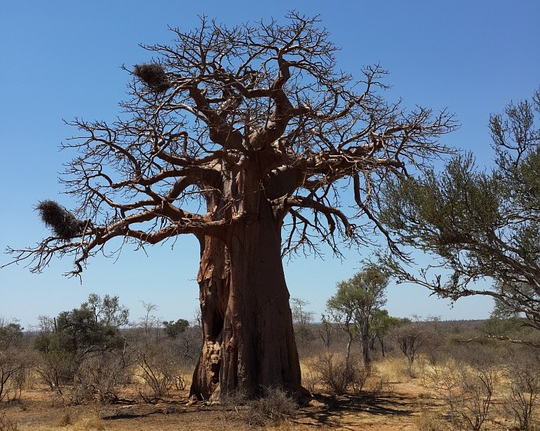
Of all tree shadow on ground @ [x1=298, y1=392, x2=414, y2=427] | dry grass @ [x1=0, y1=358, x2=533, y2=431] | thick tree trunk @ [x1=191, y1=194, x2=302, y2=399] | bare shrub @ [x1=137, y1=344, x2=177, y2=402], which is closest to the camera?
dry grass @ [x1=0, y1=358, x2=533, y2=431]

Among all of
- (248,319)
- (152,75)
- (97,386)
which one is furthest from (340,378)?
(152,75)

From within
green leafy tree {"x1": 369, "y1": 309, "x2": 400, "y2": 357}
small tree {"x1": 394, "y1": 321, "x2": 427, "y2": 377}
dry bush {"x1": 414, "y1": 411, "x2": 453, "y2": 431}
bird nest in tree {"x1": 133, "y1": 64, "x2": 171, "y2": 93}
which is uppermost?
bird nest in tree {"x1": 133, "y1": 64, "x2": 171, "y2": 93}

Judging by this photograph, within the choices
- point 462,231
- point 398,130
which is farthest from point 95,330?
point 462,231

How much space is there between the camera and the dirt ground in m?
7.34

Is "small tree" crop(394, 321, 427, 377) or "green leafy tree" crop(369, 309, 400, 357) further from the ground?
"green leafy tree" crop(369, 309, 400, 357)

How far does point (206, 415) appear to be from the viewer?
8.03 metres

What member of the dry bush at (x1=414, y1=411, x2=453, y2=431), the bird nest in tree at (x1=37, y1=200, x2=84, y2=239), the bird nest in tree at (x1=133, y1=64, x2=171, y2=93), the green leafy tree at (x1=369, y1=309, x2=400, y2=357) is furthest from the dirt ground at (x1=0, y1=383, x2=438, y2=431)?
the green leafy tree at (x1=369, y1=309, x2=400, y2=357)

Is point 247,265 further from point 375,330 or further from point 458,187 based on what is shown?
point 375,330

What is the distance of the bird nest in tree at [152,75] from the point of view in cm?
847

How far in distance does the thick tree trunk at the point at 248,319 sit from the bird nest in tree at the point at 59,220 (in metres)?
2.44

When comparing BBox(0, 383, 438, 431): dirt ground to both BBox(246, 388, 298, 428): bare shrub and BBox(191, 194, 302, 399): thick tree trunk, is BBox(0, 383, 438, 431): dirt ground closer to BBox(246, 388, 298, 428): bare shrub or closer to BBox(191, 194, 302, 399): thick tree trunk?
BBox(246, 388, 298, 428): bare shrub

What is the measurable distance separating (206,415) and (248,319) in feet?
5.44

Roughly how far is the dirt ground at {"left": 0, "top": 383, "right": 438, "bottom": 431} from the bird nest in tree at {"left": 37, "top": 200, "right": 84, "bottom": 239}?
2.62 meters

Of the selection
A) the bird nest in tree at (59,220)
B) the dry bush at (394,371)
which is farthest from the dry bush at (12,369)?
the dry bush at (394,371)
